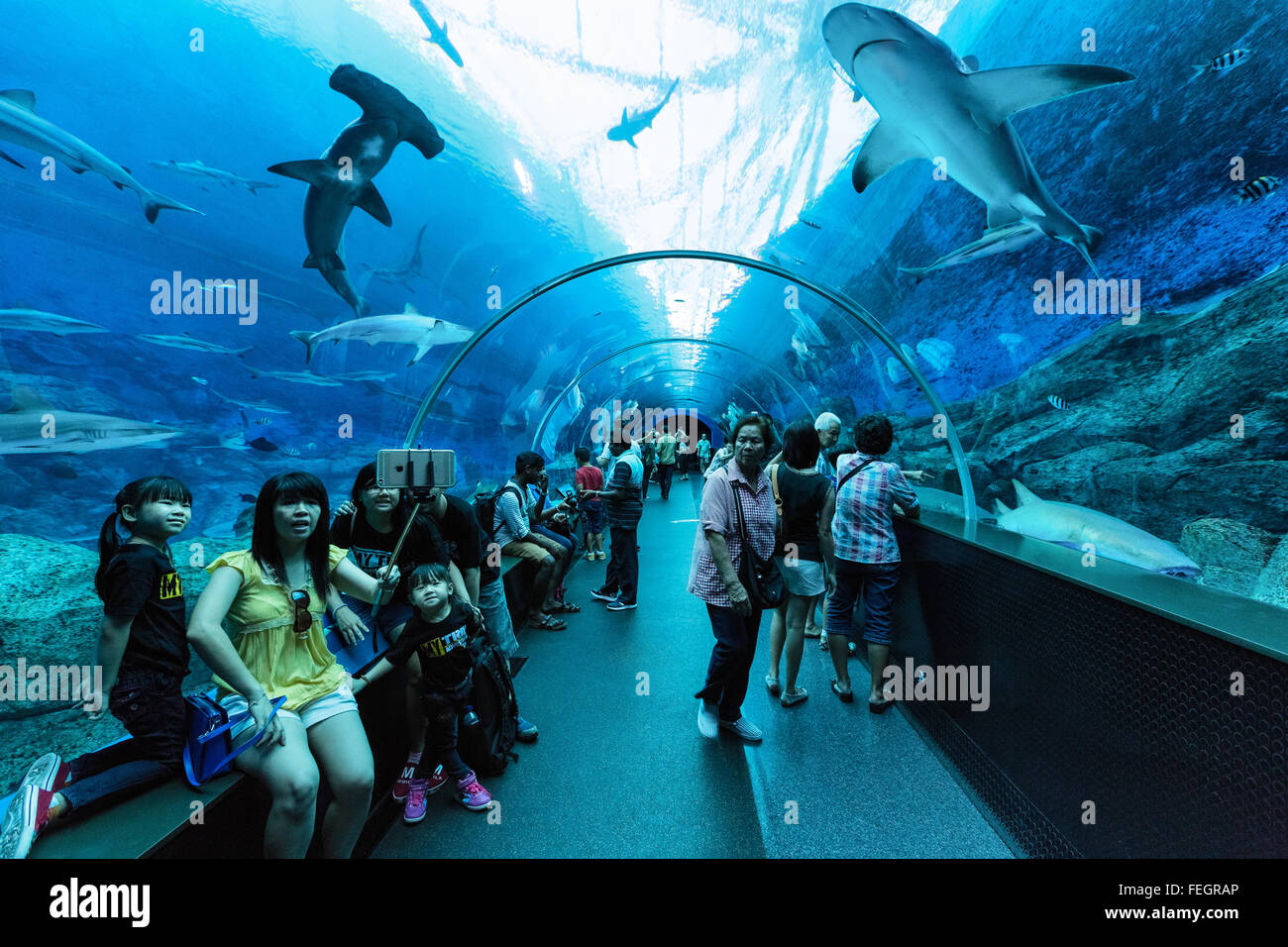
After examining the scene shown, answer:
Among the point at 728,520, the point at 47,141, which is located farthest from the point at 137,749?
the point at 47,141

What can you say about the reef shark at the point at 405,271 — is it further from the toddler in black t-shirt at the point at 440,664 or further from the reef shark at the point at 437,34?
the toddler in black t-shirt at the point at 440,664

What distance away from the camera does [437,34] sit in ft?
13.5

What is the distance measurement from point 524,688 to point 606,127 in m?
5.25

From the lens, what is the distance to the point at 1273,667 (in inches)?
55.7

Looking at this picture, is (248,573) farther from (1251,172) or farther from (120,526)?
(1251,172)

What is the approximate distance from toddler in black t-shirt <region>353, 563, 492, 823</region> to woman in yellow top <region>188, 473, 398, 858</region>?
40 cm

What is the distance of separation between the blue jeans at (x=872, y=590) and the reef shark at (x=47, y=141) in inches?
237

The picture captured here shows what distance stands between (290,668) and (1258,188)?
210 inches

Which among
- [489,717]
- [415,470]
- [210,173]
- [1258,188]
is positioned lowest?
[489,717]

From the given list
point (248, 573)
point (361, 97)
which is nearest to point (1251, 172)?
point (248, 573)
